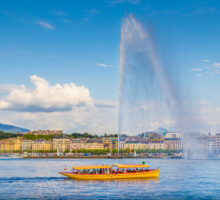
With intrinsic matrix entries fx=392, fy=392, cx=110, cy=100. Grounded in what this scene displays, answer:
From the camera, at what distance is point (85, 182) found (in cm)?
3962

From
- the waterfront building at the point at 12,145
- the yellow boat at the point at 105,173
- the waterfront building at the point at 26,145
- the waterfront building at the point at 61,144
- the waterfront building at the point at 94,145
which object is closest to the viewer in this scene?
the yellow boat at the point at 105,173

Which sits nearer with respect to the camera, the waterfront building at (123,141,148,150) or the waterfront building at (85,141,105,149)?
the waterfront building at (85,141,105,149)

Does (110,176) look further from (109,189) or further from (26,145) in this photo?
(26,145)

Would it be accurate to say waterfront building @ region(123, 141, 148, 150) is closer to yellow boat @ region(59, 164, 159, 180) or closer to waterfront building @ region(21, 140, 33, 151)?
waterfront building @ region(21, 140, 33, 151)

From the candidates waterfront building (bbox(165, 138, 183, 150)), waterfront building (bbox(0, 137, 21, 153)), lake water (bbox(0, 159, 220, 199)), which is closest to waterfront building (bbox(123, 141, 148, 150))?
waterfront building (bbox(165, 138, 183, 150))

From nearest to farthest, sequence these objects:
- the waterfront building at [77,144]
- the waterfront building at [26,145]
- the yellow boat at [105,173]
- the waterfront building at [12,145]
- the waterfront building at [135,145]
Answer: the yellow boat at [105,173] → the waterfront building at [135,145] → the waterfront building at [77,144] → the waterfront building at [26,145] → the waterfront building at [12,145]

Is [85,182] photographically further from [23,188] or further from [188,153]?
[188,153]

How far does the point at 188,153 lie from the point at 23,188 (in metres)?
85.4

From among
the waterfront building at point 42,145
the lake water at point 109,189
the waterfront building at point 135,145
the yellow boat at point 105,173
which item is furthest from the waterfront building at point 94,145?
the lake water at point 109,189

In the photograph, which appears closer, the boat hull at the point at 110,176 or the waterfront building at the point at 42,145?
the boat hull at the point at 110,176

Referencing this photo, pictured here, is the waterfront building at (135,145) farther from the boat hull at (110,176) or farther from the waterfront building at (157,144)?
the boat hull at (110,176)

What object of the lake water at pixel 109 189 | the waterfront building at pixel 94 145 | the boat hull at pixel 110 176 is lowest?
the lake water at pixel 109 189

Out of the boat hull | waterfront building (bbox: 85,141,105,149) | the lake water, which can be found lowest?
the lake water

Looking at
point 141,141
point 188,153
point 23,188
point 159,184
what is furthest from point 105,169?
point 141,141
